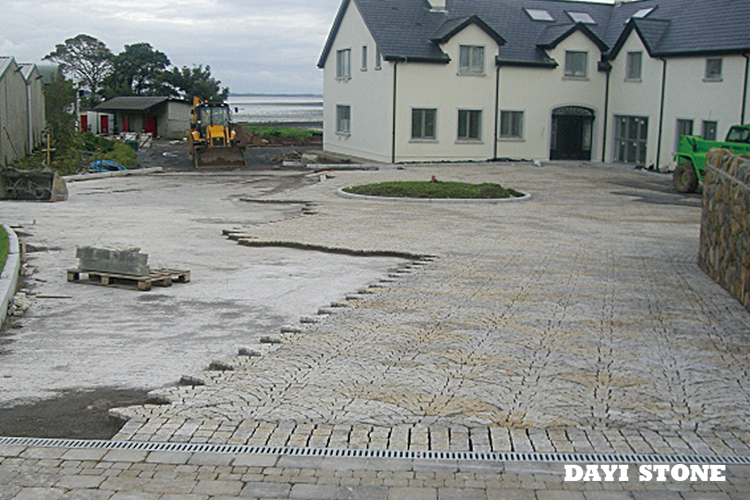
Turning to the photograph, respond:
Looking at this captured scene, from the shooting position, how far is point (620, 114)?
42.2 metres

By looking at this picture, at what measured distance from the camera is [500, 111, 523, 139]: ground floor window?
42481mm

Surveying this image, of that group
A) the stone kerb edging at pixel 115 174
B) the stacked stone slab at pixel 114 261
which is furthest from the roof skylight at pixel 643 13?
the stacked stone slab at pixel 114 261

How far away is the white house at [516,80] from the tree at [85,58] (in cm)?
5389

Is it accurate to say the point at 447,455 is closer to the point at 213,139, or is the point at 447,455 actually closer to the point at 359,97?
the point at 213,139

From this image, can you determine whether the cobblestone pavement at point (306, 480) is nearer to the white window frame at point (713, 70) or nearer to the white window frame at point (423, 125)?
the white window frame at point (713, 70)

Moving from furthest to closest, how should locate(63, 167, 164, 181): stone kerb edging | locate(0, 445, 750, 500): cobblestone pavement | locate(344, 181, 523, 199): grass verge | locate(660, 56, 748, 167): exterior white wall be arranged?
1. locate(660, 56, 748, 167): exterior white wall
2. locate(63, 167, 164, 181): stone kerb edging
3. locate(344, 181, 523, 199): grass verge
4. locate(0, 445, 750, 500): cobblestone pavement

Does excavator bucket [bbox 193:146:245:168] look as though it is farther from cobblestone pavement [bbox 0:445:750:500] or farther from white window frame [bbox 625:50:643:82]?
cobblestone pavement [bbox 0:445:750:500]

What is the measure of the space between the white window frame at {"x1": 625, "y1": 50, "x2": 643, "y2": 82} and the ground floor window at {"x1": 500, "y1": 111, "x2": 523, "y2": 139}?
548 centimetres

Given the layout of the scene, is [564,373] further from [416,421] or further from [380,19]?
[380,19]

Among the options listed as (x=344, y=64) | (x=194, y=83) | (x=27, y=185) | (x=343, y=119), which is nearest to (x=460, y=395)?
(x=27, y=185)

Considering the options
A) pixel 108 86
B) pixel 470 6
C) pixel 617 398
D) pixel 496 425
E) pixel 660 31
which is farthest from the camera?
pixel 108 86

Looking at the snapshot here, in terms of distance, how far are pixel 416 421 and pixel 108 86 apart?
8308 centimetres

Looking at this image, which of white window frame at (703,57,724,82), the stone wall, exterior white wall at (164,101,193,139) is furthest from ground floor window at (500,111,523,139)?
exterior white wall at (164,101,193,139)

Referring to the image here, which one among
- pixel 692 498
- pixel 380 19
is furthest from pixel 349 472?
pixel 380 19
